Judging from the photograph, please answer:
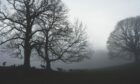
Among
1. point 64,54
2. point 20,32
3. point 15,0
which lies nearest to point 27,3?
point 15,0

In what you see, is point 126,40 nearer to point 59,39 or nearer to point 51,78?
point 59,39

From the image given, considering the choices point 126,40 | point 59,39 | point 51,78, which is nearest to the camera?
point 51,78

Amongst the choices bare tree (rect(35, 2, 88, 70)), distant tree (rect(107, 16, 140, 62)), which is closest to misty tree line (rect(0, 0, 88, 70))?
bare tree (rect(35, 2, 88, 70))

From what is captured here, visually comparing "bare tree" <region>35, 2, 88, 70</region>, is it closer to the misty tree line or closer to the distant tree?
the misty tree line

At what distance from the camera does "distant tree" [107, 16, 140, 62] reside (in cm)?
4566

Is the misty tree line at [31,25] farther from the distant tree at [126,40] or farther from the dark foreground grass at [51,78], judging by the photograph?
the distant tree at [126,40]

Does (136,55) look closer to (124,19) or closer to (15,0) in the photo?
(124,19)

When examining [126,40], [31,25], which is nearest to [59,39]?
[31,25]

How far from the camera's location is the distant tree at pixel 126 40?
45656 mm

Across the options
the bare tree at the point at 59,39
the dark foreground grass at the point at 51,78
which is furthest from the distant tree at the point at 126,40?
the dark foreground grass at the point at 51,78

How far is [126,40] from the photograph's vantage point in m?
47.2

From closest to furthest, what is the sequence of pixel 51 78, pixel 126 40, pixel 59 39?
pixel 51 78
pixel 59 39
pixel 126 40

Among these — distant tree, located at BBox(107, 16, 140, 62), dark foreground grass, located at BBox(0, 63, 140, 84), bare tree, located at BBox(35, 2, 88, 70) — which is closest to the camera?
dark foreground grass, located at BBox(0, 63, 140, 84)

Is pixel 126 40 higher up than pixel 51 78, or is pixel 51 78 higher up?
pixel 126 40
